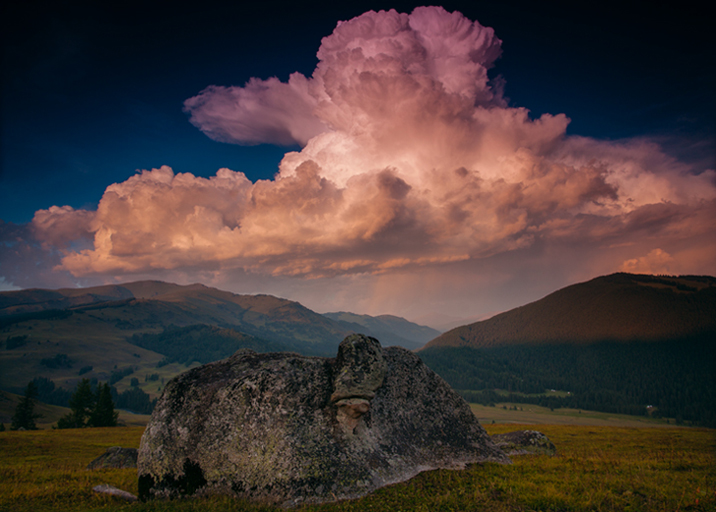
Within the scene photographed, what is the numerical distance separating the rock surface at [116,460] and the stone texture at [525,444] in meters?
25.3

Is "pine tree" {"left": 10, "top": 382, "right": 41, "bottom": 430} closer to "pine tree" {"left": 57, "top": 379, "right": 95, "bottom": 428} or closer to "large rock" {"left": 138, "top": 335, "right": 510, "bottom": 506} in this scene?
"pine tree" {"left": 57, "top": 379, "right": 95, "bottom": 428}

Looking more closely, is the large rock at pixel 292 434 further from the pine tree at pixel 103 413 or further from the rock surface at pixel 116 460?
the pine tree at pixel 103 413

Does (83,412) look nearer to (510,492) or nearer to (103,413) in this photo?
(103,413)

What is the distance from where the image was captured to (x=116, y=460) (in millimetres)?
25141

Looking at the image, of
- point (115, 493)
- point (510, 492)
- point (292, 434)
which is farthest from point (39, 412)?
point (510, 492)

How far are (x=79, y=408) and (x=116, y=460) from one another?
8173 cm

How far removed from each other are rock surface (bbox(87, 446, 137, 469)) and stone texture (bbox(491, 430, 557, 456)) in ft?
82.9

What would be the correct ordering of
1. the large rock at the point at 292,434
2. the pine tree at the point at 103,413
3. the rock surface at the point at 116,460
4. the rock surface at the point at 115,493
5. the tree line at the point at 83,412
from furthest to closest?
the tree line at the point at 83,412
the pine tree at the point at 103,413
the rock surface at the point at 116,460
the rock surface at the point at 115,493
the large rock at the point at 292,434

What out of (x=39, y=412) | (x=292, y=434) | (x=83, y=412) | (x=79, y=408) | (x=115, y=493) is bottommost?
(x=39, y=412)

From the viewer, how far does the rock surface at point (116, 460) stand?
80.5 ft

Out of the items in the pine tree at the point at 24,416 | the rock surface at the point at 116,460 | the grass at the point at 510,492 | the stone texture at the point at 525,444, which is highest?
the grass at the point at 510,492

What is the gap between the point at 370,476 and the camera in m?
13.0

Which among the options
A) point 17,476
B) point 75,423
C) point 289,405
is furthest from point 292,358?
point 75,423

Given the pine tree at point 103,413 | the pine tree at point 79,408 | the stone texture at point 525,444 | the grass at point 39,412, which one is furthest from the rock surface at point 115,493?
the grass at point 39,412
